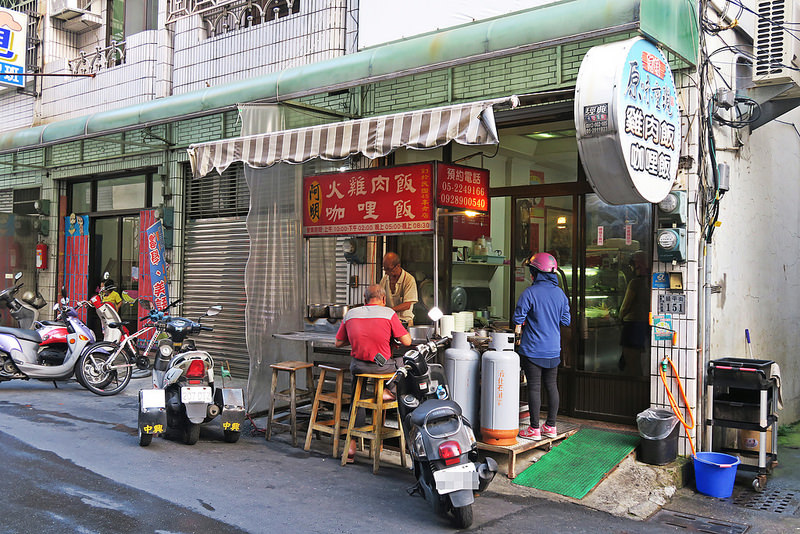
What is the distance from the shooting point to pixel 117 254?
46.6ft

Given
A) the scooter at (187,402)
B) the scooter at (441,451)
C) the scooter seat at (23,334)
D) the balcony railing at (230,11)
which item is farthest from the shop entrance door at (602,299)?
the scooter seat at (23,334)

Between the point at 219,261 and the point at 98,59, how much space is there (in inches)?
239

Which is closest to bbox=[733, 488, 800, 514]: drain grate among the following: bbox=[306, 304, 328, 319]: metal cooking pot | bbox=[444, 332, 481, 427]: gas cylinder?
bbox=[444, 332, 481, 427]: gas cylinder

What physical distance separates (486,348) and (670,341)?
73.7 inches

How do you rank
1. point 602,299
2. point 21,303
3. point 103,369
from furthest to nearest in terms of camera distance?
point 21,303, point 103,369, point 602,299

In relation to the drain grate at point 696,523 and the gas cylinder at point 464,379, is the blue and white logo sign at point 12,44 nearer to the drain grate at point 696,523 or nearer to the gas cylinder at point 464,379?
the gas cylinder at point 464,379

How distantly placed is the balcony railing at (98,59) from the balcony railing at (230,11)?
176cm

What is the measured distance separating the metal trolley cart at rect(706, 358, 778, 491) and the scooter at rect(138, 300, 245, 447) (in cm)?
500

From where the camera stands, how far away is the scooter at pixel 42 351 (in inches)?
398

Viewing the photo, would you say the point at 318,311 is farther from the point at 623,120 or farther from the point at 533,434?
the point at 623,120

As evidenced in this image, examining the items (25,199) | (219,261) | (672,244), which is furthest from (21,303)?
(672,244)

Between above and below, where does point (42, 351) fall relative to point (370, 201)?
below

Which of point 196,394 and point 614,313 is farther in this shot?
point 614,313

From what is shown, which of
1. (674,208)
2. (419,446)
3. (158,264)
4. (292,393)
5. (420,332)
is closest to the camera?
(419,446)
